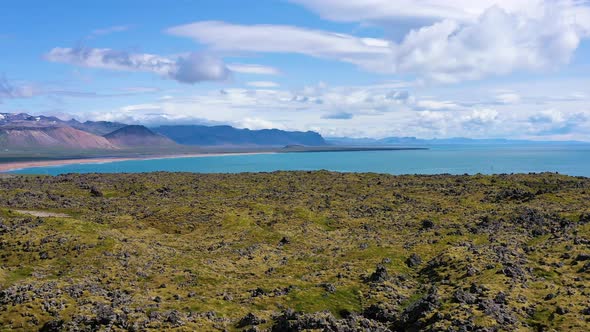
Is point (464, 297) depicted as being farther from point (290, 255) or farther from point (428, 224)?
point (428, 224)

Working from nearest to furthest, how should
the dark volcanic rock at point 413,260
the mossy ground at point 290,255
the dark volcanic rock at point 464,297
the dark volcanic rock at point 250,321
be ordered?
the dark volcanic rock at point 464,297, the dark volcanic rock at point 250,321, the mossy ground at point 290,255, the dark volcanic rock at point 413,260

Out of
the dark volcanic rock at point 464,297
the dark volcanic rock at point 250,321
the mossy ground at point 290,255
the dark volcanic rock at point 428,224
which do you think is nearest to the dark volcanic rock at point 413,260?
the mossy ground at point 290,255

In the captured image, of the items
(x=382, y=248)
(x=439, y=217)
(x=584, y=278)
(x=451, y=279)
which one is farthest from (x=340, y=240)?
(x=584, y=278)

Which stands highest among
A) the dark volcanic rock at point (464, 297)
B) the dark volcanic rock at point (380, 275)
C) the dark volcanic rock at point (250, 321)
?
the dark volcanic rock at point (464, 297)

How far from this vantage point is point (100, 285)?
54.7 m

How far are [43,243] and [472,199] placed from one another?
89483mm

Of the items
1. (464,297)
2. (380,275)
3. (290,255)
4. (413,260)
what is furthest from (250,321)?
(290,255)

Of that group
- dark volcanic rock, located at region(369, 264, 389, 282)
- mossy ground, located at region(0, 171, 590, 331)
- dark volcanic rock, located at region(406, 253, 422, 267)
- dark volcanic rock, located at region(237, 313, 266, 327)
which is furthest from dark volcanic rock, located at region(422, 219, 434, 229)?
dark volcanic rock, located at region(237, 313, 266, 327)

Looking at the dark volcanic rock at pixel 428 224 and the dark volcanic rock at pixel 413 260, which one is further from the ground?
the dark volcanic rock at pixel 428 224

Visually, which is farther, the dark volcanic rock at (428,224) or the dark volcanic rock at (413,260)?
the dark volcanic rock at (428,224)

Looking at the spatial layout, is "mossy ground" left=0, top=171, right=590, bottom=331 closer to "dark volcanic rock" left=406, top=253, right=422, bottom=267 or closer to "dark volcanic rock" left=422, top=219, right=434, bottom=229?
"dark volcanic rock" left=406, top=253, right=422, bottom=267

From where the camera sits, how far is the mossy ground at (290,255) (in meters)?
46.1

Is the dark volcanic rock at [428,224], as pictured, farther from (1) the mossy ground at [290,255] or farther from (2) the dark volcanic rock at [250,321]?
(2) the dark volcanic rock at [250,321]

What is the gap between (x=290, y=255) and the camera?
7638 cm
